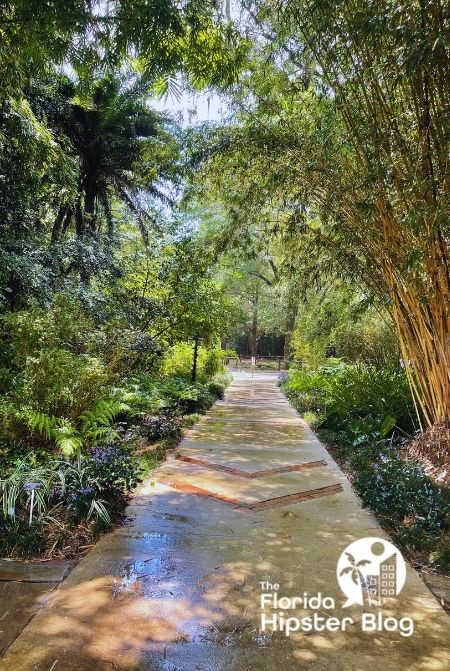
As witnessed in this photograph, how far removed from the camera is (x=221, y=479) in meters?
3.77

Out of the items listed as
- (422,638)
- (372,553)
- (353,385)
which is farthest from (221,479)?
(353,385)

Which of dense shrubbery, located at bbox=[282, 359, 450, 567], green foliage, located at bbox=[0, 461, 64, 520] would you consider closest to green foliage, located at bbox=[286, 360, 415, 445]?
dense shrubbery, located at bbox=[282, 359, 450, 567]

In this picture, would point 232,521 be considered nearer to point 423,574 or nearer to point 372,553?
point 372,553

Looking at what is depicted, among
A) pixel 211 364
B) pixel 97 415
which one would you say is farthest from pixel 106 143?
pixel 97 415

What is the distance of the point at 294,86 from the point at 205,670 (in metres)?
4.23

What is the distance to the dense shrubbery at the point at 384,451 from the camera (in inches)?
104

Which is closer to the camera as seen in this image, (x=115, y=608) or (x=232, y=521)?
(x=115, y=608)

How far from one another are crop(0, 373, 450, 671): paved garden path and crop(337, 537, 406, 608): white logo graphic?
49 mm

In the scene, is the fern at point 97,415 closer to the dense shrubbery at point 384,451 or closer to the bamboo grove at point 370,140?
the dense shrubbery at point 384,451

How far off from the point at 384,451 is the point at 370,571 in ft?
7.20

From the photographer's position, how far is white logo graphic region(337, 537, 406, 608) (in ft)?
6.51

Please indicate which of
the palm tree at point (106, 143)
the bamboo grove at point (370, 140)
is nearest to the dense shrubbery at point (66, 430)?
the bamboo grove at point (370, 140)

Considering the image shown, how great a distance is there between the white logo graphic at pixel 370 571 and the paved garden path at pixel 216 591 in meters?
0.05

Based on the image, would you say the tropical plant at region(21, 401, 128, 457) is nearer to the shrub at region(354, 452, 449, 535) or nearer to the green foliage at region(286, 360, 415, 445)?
the shrub at region(354, 452, 449, 535)
